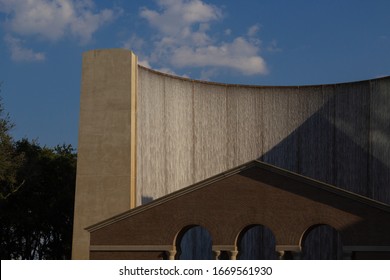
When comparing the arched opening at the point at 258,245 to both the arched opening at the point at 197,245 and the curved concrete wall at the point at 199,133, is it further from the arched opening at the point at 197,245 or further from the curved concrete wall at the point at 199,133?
the curved concrete wall at the point at 199,133

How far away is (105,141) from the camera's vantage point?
47.3 m

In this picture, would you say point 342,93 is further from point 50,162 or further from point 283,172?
point 50,162

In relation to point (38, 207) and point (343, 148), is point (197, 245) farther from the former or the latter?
point (38, 207)

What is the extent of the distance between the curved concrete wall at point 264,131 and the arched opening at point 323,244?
3249 mm

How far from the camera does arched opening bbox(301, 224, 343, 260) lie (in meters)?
Result: 50.2

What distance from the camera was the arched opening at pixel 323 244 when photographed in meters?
50.2

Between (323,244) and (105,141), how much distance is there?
1623 centimetres

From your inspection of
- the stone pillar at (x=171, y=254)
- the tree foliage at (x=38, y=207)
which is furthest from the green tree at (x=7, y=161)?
the stone pillar at (x=171, y=254)

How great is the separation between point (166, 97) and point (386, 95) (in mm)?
14823

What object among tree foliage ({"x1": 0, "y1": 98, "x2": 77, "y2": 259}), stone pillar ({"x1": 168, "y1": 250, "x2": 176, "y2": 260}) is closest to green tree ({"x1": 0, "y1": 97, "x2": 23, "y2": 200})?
tree foliage ({"x1": 0, "y1": 98, "x2": 77, "y2": 259})

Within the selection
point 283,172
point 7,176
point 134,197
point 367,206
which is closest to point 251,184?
point 283,172

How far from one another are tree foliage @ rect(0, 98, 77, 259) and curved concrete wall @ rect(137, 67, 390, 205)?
1568 cm

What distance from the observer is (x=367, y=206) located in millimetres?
36062

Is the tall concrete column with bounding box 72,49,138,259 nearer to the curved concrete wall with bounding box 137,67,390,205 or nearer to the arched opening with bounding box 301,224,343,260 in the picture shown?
the curved concrete wall with bounding box 137,67,390,205
